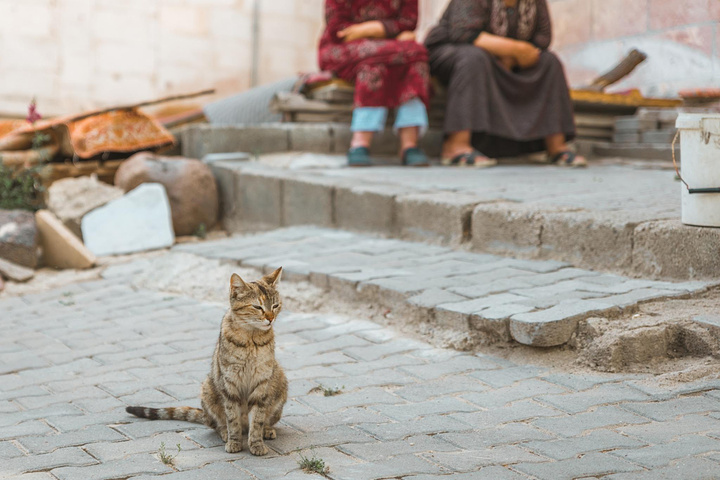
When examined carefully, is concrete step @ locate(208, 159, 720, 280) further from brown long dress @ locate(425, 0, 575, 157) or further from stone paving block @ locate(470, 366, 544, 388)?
stone paving block @ locate(470, 366, 544, 388)

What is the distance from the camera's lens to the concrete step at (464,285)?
11.3 feet

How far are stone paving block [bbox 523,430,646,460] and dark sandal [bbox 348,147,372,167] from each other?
4.81 metres

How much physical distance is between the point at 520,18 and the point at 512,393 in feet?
17.2

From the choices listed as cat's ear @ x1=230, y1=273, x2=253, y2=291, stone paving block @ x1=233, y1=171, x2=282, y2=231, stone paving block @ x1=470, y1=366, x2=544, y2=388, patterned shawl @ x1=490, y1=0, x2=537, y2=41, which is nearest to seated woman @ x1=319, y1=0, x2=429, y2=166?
patterned shawl @ x1=490, y1=0, x2=537, y2=41

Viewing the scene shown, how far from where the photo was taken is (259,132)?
773cm

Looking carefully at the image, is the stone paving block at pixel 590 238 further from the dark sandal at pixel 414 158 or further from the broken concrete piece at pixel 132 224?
the broken concrete piece at pixel 132 224

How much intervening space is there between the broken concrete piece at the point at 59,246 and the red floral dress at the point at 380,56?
104 inches

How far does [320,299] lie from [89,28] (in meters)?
7.67

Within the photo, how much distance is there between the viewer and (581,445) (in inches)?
95.6

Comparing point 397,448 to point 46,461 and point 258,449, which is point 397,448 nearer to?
point 258,449

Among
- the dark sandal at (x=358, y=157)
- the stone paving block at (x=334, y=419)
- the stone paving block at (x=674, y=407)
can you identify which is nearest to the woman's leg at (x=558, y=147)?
the dark sandal at (x=358, y=157)

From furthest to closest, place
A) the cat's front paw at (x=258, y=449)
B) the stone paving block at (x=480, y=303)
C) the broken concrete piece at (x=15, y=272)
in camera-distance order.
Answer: the broken concrete piece at (x=15, y=272), the stone paving block at (x=480, y=303), the cat's front paw at (x=258, y=449)

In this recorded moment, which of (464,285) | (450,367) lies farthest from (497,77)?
(450,367)

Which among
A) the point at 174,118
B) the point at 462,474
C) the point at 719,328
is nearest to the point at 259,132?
the point at 174,118
